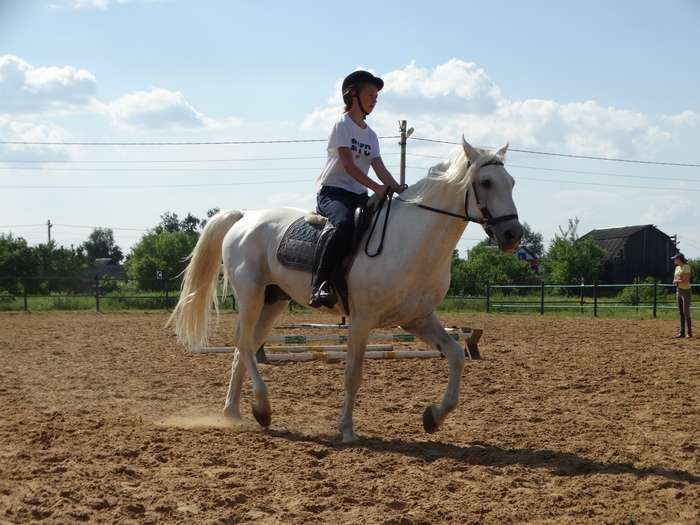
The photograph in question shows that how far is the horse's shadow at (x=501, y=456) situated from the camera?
16.0 ft

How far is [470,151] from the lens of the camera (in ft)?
19.0

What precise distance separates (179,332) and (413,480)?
4.02 meters

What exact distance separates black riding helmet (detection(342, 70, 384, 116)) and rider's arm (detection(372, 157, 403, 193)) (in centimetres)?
51

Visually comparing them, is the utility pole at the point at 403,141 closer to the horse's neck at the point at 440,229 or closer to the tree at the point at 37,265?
the tree at the point at 37,265

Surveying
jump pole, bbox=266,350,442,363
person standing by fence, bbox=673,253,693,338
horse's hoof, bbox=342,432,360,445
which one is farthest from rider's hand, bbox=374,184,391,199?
person standing by fence, bbox=673,253,693,338

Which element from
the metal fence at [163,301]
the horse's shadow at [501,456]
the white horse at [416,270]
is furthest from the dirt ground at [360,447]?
the metal fence at [163,301]

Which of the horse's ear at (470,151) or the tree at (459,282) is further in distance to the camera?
the tree at (459,282)

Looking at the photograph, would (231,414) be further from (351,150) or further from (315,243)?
(351,150)

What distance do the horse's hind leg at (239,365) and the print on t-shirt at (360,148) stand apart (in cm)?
195

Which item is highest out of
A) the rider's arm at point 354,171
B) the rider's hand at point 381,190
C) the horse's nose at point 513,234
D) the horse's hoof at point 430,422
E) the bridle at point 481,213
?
the rider's arm at point 354,171

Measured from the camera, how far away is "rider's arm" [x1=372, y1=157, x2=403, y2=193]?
21.2ft

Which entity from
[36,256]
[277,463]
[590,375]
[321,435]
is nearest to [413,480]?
[277,463]

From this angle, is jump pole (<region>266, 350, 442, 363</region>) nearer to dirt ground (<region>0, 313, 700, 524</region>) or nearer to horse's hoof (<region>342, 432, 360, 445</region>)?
dirt ground (<region>0, 313, 700, 524</region>)

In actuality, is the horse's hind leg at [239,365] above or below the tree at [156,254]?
below
